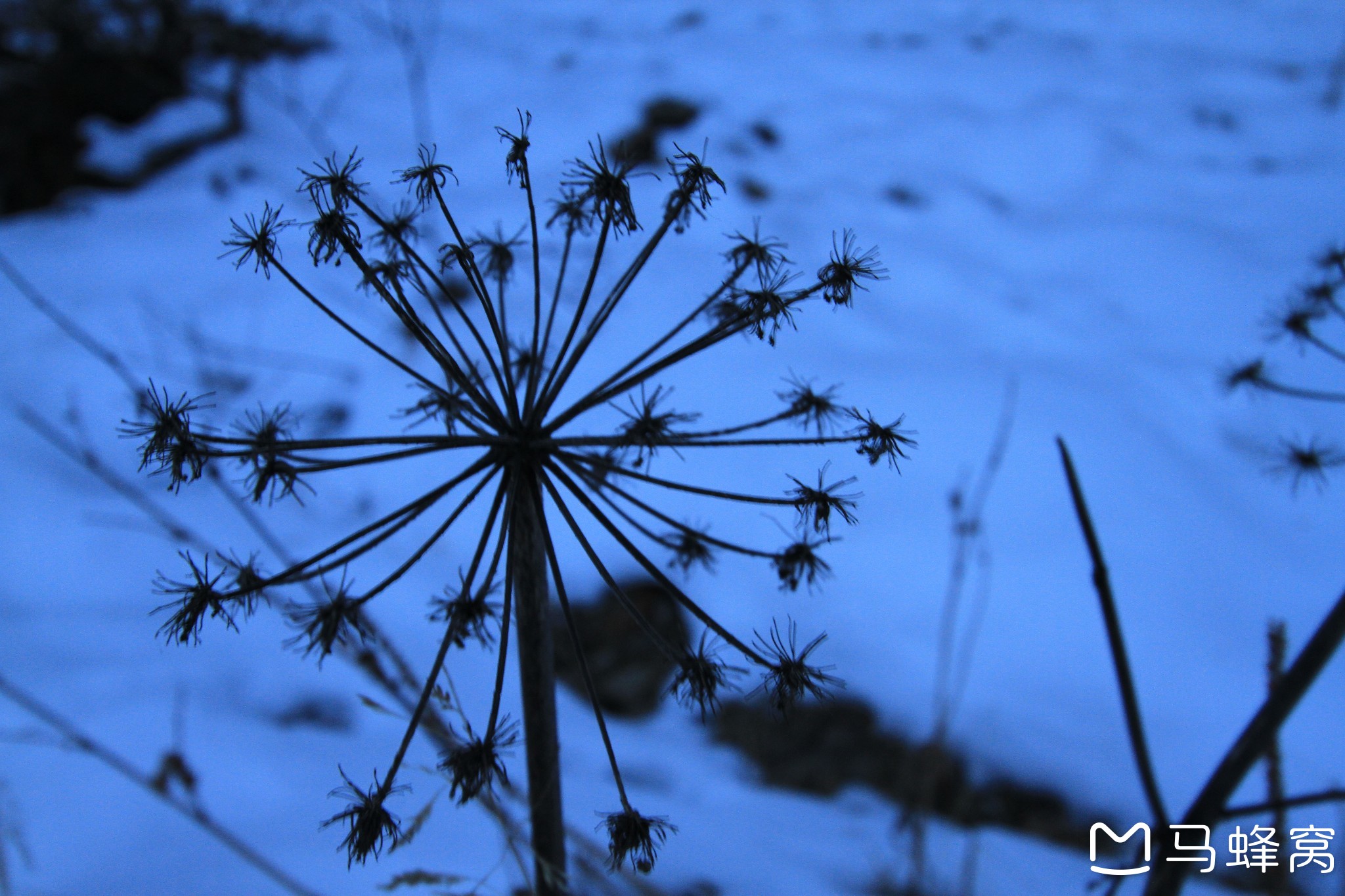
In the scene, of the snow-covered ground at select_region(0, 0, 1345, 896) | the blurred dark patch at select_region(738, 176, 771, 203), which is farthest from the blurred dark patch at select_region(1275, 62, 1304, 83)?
the blurred dark patch at select_region(738, 176, 771, 203)

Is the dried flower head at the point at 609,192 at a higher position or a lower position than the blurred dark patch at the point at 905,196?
lower

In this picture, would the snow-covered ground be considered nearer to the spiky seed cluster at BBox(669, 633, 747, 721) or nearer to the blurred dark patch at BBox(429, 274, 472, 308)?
the blurred dark patch at BBox(429, 274, 472, 308)

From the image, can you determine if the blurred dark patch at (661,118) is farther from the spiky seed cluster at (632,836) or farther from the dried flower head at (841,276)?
the spiky seed cluster at (632,836)

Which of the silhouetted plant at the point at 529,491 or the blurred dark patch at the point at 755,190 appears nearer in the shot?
the silhouetted plant at the point at 529,491

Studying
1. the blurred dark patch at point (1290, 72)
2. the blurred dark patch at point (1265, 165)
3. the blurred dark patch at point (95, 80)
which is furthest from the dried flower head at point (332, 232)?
the blurred dark patch at point (1290, 72)

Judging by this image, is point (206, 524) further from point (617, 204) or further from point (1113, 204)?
point (1113, 204)

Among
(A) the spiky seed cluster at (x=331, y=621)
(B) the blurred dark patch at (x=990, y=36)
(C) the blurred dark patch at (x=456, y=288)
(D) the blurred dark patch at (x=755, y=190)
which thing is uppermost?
(B) the blurred dark patch at (x=990, y=36)

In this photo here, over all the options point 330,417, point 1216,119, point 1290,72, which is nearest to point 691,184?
point 330,417
